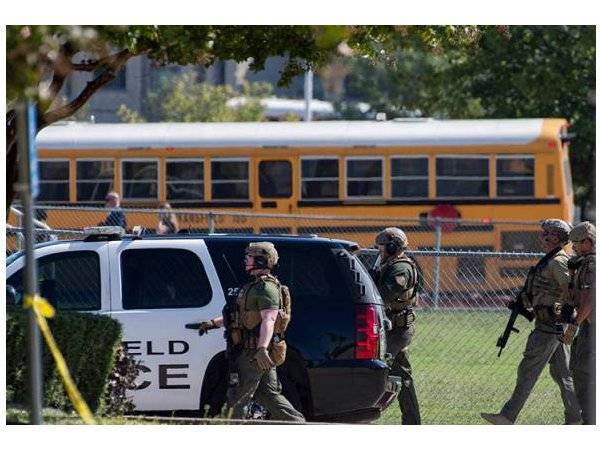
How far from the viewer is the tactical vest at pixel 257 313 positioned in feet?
32.4

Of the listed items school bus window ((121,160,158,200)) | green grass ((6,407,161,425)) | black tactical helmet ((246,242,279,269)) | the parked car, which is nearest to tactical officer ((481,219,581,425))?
the parked car

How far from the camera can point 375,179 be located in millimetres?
24047

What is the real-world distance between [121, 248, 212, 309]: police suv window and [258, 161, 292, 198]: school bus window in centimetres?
1312

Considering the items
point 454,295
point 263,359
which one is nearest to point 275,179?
point 454,295

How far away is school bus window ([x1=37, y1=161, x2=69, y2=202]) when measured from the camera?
2430cm

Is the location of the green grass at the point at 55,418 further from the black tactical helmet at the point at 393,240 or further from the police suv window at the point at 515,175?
the police suv window at the point at 515,175

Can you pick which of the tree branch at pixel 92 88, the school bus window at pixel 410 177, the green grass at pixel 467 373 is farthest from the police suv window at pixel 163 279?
the school bus window at pixel 410 177

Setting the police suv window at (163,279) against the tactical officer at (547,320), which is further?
Answer: the tactical officer at (547,320)

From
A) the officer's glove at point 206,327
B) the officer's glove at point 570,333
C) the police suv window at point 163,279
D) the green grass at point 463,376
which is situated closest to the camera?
the officer's glove at point 206,327

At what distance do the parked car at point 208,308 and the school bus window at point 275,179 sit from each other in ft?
42.6

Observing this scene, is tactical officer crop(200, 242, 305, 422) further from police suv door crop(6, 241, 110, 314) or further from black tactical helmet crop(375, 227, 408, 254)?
black tactical helmet crop(375, 227, 408, 254)

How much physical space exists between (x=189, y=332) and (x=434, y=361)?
5635 millimetres
